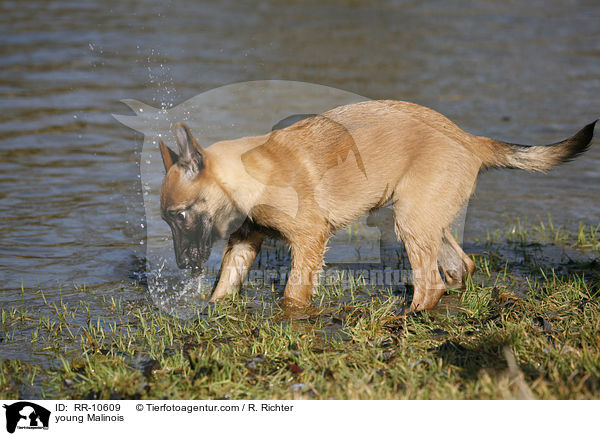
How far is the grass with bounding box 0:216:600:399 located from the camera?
3961mm

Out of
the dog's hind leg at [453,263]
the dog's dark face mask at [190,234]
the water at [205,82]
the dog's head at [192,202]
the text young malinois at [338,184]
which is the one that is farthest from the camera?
the water at [205,82]

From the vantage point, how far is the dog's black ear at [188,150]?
15.5ft

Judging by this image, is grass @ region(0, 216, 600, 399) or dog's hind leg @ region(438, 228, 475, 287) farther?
dog's hind leg @ region(438, 228, 475, 287)

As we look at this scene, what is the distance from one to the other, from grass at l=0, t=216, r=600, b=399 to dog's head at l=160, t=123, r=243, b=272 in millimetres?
515

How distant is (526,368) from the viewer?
13.5 ft

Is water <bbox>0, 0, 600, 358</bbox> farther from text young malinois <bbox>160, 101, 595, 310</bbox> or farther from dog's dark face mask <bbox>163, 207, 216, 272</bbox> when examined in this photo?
text young malinois <bbox>160, 101, 595, 310</bbox>

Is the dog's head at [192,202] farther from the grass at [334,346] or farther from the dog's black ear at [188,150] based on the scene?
the grass at [334,346]

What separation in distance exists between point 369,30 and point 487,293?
39.3ft

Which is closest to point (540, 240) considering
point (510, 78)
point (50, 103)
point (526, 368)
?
point (526, 368)

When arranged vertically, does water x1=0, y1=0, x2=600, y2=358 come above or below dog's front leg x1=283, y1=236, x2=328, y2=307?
below

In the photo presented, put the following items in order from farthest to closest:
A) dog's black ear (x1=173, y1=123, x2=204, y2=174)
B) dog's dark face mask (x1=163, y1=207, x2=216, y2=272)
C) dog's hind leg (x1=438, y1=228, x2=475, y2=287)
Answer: dog's hind leg (x1=438, y1=228, x2=475, y2=287) → dog's dark face mask (x1=163, y1=207, x2=216, y2=272) → dog's black ear (x1=173, y1=123, x2=204, y2=174)
